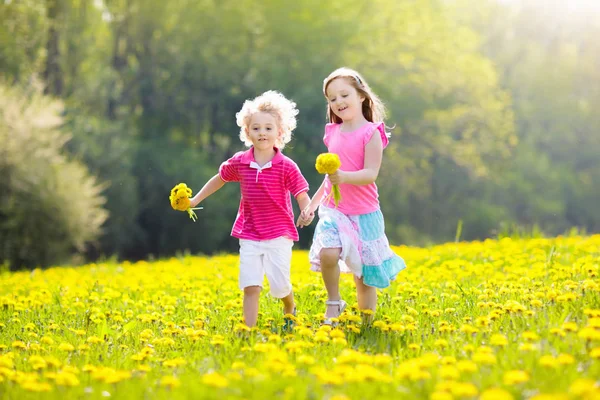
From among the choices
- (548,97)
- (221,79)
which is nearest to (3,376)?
(221,79)

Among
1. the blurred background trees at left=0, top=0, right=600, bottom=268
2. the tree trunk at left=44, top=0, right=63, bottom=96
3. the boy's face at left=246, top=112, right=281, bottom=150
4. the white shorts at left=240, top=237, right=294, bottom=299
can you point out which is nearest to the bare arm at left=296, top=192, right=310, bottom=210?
the white shorts at left=240, top=237, right=294, bottom=299

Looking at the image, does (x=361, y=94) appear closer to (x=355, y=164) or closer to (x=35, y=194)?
(x=355, y=164)

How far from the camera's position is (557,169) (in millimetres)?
40250

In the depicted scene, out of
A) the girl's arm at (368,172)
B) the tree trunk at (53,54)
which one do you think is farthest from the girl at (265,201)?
the tree trunk at (53,54)

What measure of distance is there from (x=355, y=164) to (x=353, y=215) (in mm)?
367

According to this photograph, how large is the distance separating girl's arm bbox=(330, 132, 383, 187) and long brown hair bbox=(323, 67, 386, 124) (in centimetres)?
34

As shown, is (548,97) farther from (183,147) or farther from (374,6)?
(183,147)

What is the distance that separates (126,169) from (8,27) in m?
8.42

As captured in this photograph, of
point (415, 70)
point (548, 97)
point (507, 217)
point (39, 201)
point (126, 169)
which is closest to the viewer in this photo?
point (39, 201)

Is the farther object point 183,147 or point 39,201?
point 183,147

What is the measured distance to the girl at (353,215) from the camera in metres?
5.07

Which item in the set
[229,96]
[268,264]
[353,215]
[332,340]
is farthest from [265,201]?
[229,96]

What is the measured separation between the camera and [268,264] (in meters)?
5.16

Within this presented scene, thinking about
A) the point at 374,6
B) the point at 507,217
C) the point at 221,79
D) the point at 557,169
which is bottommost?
the point at 507,217
